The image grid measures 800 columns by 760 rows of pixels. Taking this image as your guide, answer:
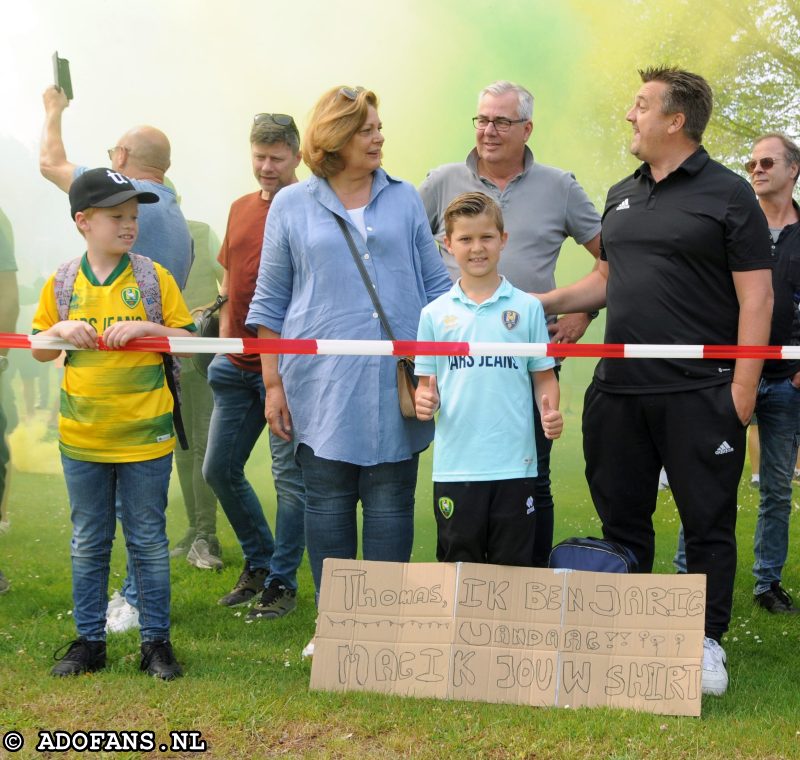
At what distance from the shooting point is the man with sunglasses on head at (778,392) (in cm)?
467

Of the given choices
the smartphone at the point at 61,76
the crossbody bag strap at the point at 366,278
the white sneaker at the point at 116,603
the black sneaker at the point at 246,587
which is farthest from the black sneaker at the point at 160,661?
the smartphone at the point at 61,76

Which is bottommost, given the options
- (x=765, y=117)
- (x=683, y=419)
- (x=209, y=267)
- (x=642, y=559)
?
(x=642, y=559)

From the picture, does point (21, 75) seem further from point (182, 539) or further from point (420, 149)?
point (182, 539)

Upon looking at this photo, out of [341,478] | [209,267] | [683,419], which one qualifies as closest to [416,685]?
[341,478]

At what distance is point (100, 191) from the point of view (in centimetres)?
359

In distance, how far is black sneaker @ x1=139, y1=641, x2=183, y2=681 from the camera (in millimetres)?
3592

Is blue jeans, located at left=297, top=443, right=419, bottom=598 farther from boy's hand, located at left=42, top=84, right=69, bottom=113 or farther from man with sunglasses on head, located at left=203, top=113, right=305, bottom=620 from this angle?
boy's hand, located at left=42, top=84, right=69, bottom=113

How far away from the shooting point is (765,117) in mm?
6863

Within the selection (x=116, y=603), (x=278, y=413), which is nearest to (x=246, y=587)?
(x=116, y=603)

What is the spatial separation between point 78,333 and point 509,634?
1721mm

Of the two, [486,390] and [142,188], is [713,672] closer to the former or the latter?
[486,390]

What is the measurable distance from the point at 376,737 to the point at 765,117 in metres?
5.31

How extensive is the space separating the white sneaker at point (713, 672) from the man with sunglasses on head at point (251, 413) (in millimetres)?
1890
